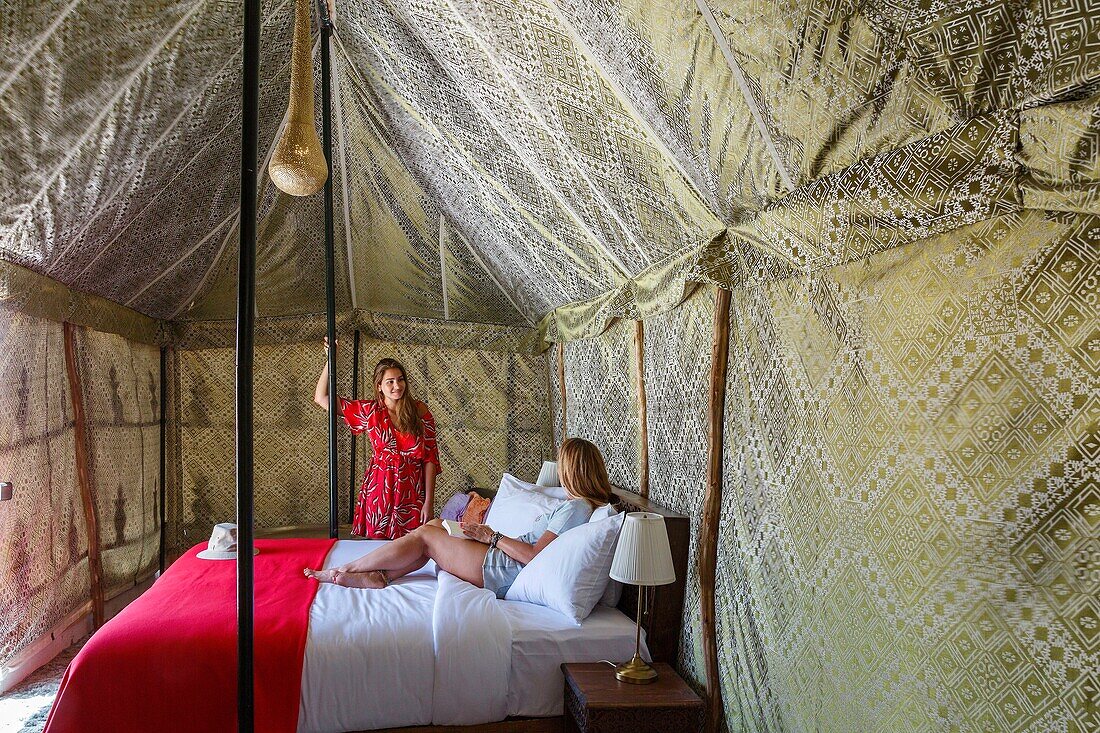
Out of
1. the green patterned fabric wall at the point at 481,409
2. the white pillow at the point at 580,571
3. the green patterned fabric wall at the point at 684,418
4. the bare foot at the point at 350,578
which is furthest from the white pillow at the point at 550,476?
the white pillow at the point at 580,571

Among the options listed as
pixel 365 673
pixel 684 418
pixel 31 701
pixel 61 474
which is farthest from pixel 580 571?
pixel 61 474

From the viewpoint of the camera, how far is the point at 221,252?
19.4 ft

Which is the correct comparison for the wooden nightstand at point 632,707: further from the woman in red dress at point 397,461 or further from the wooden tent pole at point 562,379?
the wooden tent pole at point 562,379

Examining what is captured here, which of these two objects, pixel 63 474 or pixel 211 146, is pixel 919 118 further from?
pixel 63 474

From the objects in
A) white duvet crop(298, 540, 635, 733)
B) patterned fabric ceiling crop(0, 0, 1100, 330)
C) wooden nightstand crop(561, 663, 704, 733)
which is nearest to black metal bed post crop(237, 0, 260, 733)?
white duvet crop(298, 540, 635, 733)

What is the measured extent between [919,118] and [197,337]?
6.36 m

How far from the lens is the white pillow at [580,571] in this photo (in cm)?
302

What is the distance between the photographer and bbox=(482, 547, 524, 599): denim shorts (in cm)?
345

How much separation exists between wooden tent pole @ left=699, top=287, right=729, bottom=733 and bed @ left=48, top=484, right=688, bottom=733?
0.19m

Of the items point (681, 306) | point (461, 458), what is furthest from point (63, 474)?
point (681, 306)

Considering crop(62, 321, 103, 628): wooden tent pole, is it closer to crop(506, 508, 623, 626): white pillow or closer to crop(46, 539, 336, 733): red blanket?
crop(46, 539, 336, 733): red blanket

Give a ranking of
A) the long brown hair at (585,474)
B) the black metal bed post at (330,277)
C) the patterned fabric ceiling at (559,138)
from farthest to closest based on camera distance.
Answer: the black metal bed post at (330,277), the long brown hair at (585,474), the patterned fabric ceiling at (559,138)

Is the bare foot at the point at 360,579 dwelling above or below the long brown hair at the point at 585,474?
below

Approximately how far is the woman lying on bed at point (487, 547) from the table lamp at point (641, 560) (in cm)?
80
